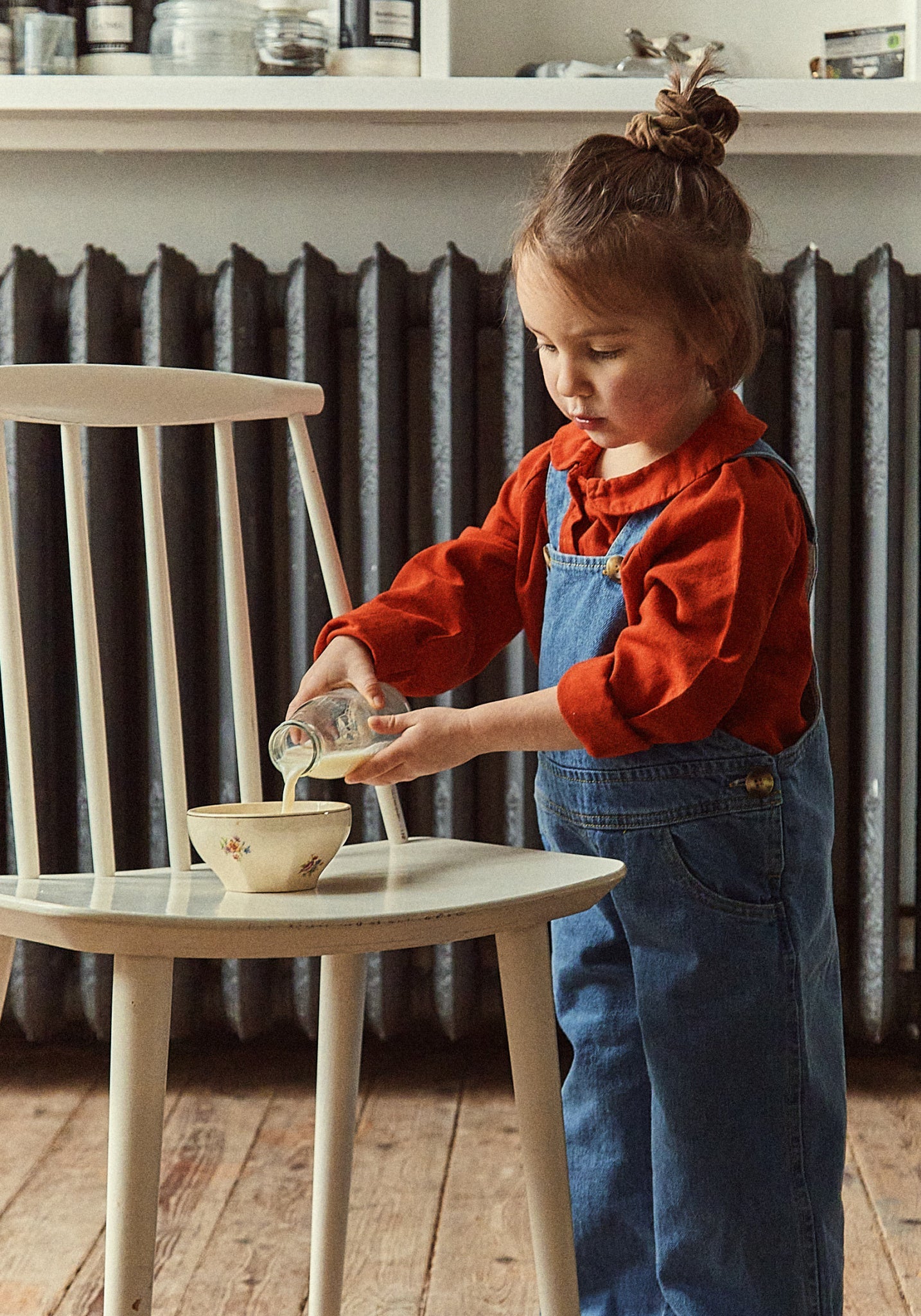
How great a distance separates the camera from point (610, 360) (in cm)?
76

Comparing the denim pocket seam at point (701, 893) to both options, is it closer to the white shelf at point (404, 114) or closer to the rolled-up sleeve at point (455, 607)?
the rolled-up sleeve at point (455, 607)

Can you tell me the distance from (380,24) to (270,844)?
1013mm

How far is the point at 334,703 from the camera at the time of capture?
31.3 inches

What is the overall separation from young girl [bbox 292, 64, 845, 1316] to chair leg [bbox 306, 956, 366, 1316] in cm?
16

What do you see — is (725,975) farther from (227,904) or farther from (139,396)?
(139,396)

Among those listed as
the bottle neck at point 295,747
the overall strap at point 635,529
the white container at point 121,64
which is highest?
the white container at point 121,64

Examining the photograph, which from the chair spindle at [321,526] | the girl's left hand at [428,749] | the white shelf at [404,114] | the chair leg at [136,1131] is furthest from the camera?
the white shelf at [404,114]

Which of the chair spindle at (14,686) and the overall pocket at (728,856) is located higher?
the chair spindle at (14,686)

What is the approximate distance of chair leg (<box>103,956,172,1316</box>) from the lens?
2.08 ft

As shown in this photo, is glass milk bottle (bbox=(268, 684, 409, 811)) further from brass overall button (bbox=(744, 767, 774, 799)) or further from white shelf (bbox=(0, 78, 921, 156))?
white shelf (bbox=(0, 78, 921, 156))

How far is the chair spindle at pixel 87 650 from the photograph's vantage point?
87 centimetres

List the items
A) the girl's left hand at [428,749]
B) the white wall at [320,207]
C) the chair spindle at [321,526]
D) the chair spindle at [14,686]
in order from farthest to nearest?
the white wall at [320,207], the chair spindle at [321,526], the chair spindle at [14,686], the girl's left hand at [428,749]

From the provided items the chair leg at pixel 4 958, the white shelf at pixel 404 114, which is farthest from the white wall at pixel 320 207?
the chair leg at pixel 4 958

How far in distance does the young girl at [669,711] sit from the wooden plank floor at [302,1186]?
0.71 ft
